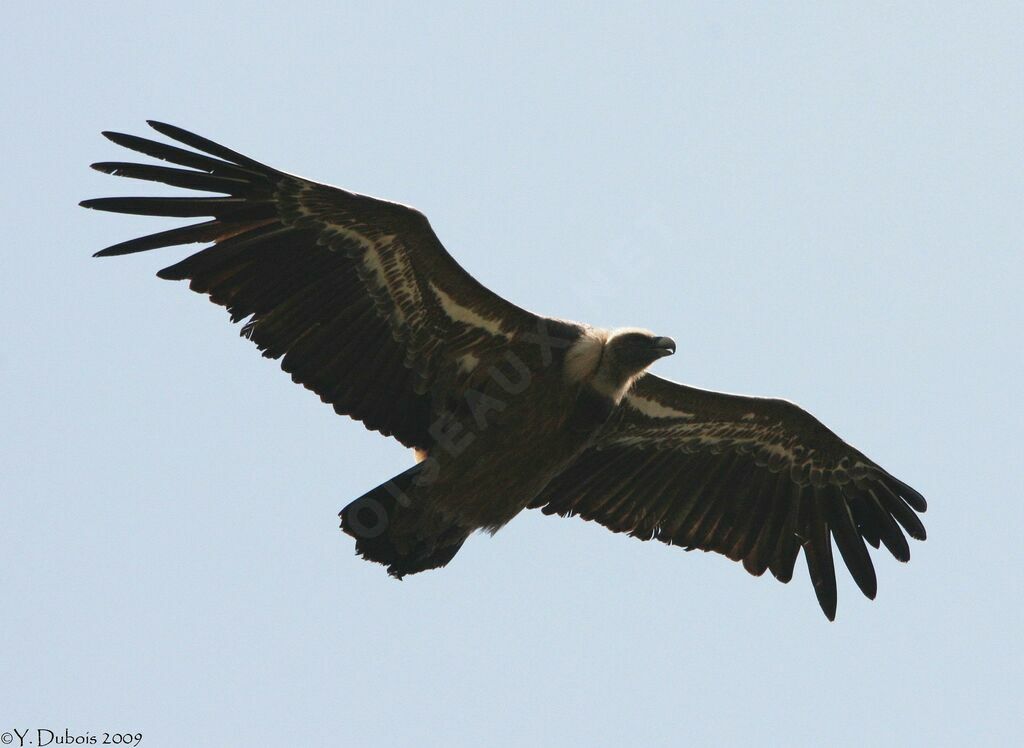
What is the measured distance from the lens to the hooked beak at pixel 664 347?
13234mm

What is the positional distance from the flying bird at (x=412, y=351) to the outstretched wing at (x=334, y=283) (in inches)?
0.4

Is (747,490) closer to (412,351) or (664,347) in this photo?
(664,347)

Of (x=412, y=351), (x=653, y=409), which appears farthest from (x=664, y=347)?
(x=412, y=351)

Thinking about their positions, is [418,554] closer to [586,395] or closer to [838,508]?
[586,395]

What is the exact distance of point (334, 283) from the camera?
42.3ft

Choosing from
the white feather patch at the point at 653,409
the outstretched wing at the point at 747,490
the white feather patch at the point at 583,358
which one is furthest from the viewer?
the outstretched wing at the point at 747,490

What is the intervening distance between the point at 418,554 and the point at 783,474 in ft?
12.0

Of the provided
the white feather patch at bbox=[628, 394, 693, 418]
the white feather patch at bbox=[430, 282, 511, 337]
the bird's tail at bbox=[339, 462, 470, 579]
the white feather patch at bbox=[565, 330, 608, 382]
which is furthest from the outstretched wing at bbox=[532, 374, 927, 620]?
the white feather patch at bbox=[430, 282, 511, 337]

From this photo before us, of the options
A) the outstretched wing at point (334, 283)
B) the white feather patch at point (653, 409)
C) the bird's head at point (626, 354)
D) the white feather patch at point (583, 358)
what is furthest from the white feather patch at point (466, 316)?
the white feather patch at point (653, 409)

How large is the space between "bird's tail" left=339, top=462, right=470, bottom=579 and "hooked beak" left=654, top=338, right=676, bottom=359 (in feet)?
7.01

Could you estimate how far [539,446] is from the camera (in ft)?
42.8

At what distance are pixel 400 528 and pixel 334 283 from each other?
6.67ft

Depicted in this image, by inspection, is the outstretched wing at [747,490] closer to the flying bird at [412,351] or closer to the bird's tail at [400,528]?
the flying bird at [412,351]

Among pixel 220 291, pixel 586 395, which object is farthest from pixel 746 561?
pixel 220 291
